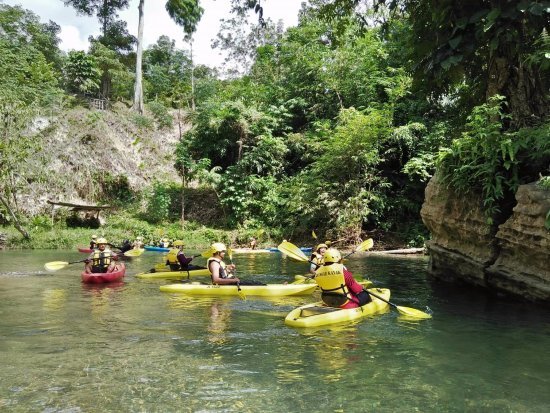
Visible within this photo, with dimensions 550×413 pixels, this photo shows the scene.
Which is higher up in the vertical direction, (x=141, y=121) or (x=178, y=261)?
(x=141, y=121)

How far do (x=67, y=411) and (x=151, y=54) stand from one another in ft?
123

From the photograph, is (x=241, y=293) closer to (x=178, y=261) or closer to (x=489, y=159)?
(x=178, y=261)

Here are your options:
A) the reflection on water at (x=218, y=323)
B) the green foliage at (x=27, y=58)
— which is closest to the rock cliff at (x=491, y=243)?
the reflection on water at (x=218, y=323)

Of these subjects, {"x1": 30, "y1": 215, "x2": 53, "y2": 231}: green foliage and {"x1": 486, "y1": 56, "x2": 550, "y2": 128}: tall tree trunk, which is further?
{"x1": 30, "y1": 215, "x2": 53, "y2": 231}: green foliage

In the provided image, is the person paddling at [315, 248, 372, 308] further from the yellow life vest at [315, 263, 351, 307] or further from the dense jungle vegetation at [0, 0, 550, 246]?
the dense jungle vegetation at [0, 0, 550, 246]

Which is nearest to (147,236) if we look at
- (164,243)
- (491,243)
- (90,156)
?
(164,243)

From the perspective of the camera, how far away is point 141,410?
3.87m

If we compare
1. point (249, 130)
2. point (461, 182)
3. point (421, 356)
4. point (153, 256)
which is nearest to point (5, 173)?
point (153, 256)

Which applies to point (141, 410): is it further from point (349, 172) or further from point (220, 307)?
point (349, 172)

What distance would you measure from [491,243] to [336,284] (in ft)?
11.7

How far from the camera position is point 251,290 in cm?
916

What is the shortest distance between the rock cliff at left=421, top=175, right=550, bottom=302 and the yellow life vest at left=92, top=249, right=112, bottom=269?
284 inches

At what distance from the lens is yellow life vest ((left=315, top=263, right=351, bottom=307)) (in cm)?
697

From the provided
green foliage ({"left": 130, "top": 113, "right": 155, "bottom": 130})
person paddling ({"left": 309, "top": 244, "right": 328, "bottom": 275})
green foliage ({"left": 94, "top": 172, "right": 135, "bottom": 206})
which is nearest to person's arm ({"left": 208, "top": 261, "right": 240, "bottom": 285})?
person paddling ({"left": 309, "top": 244, "right": 328, "bottom": 275})
